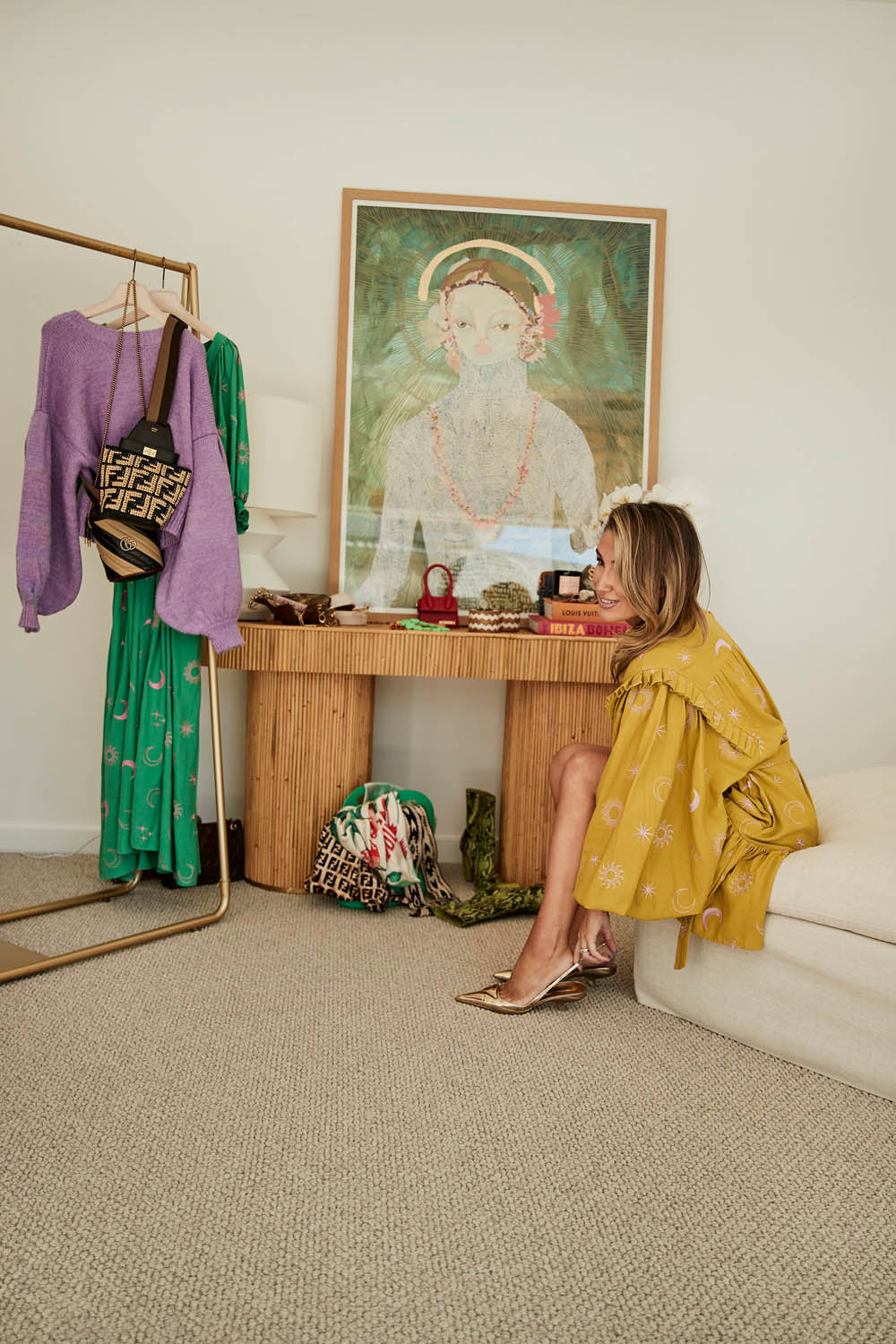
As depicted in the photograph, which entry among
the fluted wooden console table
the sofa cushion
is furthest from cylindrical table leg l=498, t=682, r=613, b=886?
the sofa cushion

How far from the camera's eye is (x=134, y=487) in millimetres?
2445

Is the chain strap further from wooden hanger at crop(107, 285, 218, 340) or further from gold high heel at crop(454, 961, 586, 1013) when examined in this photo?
gold high heel at crop(454, 961, 586, 1013)

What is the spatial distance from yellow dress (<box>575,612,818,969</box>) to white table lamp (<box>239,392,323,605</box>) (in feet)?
4.39

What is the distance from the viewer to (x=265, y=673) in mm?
2973

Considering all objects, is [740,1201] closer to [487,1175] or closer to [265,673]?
[487,1175]

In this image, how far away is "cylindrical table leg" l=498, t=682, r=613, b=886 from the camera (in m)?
3.04

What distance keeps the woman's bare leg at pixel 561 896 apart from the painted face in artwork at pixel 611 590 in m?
0.32

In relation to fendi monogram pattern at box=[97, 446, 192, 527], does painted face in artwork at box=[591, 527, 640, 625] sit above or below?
below

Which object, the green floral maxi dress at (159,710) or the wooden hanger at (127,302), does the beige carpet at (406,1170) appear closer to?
the green floral maxi dress at (159,710)

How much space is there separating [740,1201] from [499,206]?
9.72 ft

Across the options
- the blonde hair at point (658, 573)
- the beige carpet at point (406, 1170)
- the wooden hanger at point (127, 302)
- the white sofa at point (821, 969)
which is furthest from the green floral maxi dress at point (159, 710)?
the white sofa at point (821, 969)

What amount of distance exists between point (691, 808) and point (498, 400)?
1.79 metres

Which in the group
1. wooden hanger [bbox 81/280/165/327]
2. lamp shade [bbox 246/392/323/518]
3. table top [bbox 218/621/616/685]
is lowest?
table top [bbox 218/621/616/685]

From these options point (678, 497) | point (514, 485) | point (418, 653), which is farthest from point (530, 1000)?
point (514, 485)
